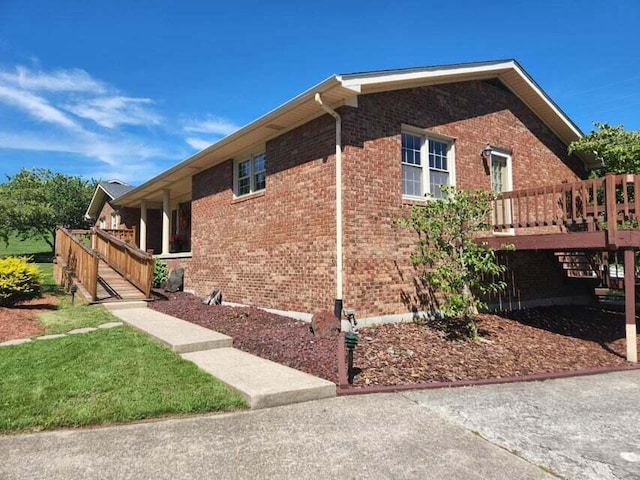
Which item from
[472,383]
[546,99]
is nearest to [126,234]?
[546,99]

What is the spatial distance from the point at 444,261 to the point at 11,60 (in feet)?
38.2

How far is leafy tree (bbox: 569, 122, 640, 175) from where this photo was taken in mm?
12773

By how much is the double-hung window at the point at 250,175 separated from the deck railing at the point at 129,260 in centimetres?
304

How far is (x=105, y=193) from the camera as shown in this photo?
2406 cm

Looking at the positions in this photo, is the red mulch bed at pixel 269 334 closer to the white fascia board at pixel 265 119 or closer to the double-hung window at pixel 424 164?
the double-hung window at pixel 424 164

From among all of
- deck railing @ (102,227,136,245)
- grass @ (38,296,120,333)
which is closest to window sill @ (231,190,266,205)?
grass @ (38,296,120,333)

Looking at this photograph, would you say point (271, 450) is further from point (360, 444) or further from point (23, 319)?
point (23, 319)

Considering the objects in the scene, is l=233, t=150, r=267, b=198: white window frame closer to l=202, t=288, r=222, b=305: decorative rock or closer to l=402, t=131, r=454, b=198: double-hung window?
l=202, t=288, r=222, b=305: decorative rock

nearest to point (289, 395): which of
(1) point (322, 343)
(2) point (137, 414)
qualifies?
(2) point (137, 414)

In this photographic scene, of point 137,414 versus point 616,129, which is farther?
point 616,129

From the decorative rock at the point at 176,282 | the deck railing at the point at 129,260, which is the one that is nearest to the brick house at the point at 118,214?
the deck railing at the point at 129,260

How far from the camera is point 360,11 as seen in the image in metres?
10.2

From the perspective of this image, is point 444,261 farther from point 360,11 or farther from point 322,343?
point 360,11

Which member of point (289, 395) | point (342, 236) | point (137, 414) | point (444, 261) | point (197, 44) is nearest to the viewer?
point (137, 414)
